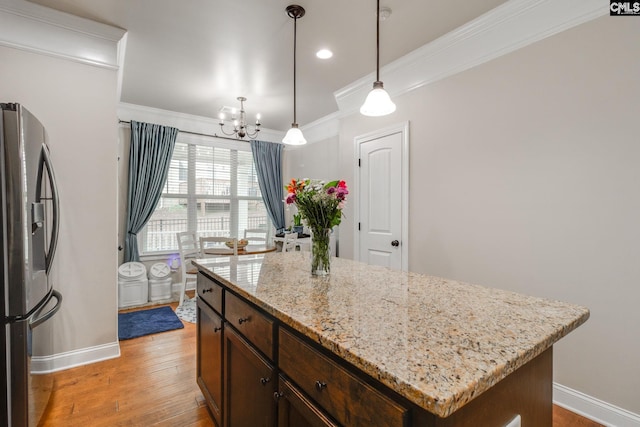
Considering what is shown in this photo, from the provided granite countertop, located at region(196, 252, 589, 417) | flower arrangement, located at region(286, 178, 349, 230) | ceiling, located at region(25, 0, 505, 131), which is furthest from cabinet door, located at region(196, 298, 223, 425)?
ceiling, located at region(25, 0, 505, 131)

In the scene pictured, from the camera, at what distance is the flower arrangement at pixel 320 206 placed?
1545mm

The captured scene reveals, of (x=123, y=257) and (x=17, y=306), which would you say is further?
(x=123, y=257)

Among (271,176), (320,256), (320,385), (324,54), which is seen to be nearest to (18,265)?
(320,256)

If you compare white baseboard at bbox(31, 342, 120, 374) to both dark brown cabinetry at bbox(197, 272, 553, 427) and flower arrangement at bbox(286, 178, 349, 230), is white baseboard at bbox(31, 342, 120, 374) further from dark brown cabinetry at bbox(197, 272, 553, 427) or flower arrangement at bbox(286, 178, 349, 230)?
flower arrangement at bbox(286, 178, 349, 230)

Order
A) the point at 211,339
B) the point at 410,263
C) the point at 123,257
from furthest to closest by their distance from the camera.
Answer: the point at 123,257 → the point at 410,263 → the point at 211,339

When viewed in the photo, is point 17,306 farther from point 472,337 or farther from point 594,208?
point 594,208

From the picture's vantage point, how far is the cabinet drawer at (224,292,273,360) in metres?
1.18

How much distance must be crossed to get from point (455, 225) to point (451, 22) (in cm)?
165

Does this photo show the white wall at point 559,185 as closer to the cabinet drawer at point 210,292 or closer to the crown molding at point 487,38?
the crown molding at point 487,38

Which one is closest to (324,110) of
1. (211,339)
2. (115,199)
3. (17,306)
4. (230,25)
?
(230,25)

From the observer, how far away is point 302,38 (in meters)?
2.68

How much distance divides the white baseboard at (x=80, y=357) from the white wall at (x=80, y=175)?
4 cm

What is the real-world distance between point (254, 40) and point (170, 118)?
2.60 metres

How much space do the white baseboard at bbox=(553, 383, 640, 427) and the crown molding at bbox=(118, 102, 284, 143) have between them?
5176 mm
